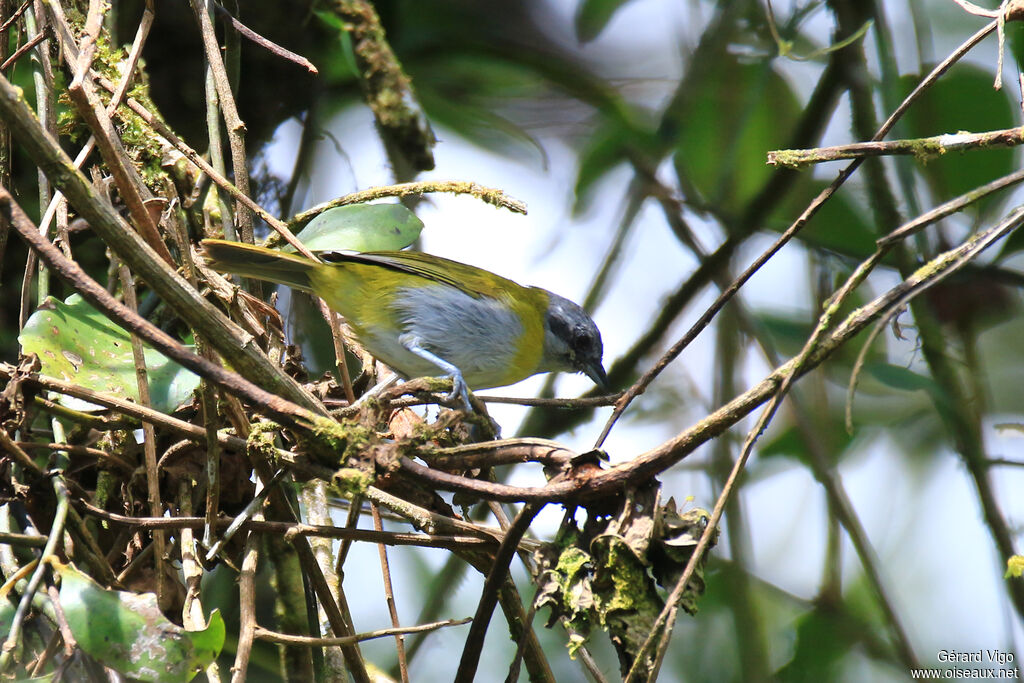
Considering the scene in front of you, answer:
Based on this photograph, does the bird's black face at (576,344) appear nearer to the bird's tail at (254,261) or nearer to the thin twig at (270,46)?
the bird's tail at (254,261)

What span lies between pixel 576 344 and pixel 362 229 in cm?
120

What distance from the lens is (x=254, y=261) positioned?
2223mm

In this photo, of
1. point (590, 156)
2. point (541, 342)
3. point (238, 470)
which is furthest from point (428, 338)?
point (590, 156)

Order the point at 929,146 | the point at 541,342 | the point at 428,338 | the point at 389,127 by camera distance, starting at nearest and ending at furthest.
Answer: the point at 929,146 < the point at 428,338 < the point at 389,127 < the point at 541,342

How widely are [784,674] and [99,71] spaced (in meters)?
2.97

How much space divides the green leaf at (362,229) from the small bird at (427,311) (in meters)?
0.04

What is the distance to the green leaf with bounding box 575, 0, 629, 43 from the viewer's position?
3.95m

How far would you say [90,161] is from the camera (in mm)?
2201

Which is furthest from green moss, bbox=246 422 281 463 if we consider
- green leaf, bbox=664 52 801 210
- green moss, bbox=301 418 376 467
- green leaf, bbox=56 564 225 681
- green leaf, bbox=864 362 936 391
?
green leaf, bbox=664 52 801 210

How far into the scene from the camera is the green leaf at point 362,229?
2.28 metres

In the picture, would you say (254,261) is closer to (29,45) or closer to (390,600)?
(29,45)

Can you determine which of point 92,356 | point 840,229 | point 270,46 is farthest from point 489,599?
point 840,229

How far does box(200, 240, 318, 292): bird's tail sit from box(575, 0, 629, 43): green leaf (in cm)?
214

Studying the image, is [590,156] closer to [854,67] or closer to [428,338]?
[854,67]
